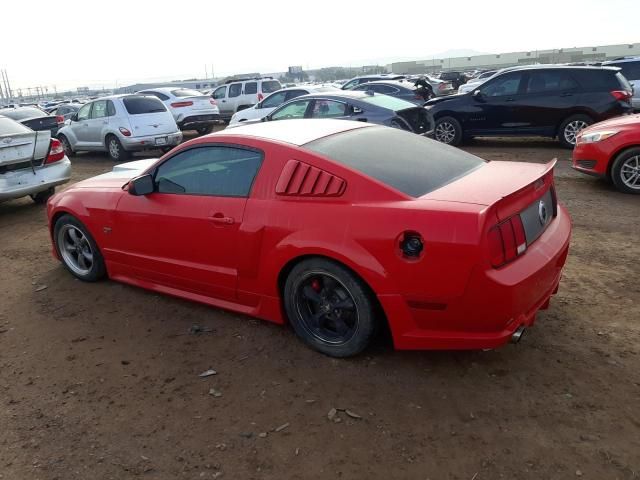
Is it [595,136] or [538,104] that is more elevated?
[538,104]

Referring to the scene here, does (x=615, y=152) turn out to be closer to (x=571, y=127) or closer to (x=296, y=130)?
(x=571, y=127)

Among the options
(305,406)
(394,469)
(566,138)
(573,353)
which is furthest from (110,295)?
(566,138)

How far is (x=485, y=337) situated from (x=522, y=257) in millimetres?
497

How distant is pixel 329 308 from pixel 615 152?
5476 millimetres

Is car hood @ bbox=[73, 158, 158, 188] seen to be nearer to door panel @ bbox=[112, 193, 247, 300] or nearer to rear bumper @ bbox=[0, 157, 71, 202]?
door panel @ bbox=[112, 193, 247, 300]

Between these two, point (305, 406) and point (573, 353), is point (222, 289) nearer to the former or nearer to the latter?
point (305, 406)

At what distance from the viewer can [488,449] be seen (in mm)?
2523

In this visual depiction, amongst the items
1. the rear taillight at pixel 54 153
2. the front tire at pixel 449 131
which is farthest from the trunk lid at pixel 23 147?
the front tire at pixel 449 131

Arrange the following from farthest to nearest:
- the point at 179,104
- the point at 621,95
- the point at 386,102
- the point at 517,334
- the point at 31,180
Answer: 1. the point at 179,104
2. the point at 621,95
3. the point at 386,102
4. the point at 31,180
5. the point at 517,334

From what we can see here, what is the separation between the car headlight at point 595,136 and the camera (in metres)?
6.86

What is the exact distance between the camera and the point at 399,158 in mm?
3445

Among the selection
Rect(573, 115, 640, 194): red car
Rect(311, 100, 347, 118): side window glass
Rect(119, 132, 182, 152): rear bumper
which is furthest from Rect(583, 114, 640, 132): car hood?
Rect(119, 132, 182, 152): rear bumper

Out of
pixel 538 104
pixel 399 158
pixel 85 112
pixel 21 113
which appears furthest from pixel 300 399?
pixel 21 113

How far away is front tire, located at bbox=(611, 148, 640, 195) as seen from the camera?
6.79 metres
